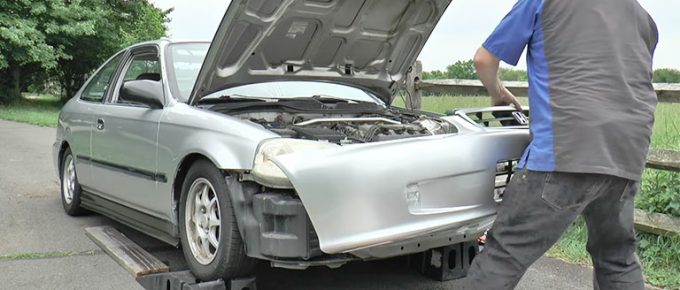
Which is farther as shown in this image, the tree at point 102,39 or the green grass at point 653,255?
the tree at point 102,39

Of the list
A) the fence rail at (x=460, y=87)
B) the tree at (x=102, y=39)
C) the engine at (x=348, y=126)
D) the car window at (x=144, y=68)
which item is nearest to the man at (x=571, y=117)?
the engine at (x=348, y=126)

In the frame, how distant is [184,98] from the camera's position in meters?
4.12

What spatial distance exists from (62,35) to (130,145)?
2178 centimetres

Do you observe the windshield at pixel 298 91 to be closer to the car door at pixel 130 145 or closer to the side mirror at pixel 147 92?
the side mirror at pixel 147 92

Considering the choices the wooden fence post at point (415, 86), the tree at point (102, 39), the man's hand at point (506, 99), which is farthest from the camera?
the tree at point (102, 39)

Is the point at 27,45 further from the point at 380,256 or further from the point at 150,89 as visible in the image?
the point at 380,256

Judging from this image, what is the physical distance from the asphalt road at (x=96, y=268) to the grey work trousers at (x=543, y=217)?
1.23 metres

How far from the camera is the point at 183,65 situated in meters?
4.49

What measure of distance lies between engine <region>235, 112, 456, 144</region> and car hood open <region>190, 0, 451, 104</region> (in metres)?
0.36

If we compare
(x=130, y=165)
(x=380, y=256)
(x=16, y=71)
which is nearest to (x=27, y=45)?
(x=16, y=71)

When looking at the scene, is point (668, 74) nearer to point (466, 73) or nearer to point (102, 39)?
point (466, 73)

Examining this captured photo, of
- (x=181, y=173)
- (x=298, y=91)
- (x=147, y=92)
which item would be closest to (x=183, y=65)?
(x=147, y=92)

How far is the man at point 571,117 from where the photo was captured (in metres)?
2.60

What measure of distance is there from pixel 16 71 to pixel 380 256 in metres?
27.3
